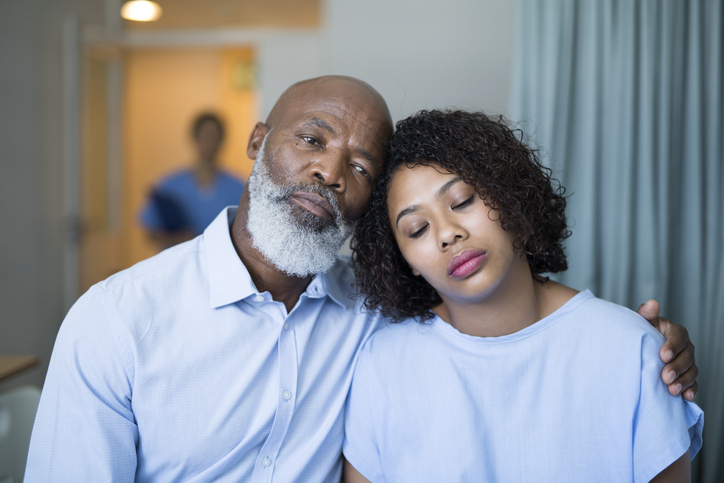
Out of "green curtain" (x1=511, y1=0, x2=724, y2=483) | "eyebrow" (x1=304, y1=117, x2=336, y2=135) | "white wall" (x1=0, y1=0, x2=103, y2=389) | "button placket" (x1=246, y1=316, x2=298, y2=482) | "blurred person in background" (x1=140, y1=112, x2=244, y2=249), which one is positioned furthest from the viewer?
"blurred person in background" (x1=140, y1=112, x2=244, y2=249)

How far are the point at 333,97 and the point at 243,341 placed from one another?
65 centimetres

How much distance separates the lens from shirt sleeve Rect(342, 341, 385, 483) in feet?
4.14

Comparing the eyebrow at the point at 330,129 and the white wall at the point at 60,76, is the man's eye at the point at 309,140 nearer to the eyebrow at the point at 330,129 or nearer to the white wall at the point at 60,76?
the eyebrow at the point at 330,129

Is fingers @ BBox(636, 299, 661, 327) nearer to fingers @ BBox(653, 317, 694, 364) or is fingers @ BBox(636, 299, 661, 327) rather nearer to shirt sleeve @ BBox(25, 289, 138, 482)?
fingers @ BBox(653, 317, 694, 364)

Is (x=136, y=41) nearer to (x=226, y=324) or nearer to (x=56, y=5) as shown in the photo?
(x=56, y=5)

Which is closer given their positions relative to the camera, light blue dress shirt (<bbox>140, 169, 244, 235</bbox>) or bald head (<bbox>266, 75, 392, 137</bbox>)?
bald head (<bbox>266, 75, 392, 137</bbox>)

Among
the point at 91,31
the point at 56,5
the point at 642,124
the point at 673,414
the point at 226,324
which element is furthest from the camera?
the point at 91,31

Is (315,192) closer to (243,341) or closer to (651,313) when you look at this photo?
(243,341)

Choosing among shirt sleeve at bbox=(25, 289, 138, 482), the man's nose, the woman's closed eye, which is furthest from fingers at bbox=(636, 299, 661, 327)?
shirt sleeve at bbox=(25, 289, 138, 482)

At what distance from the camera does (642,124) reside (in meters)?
1.70

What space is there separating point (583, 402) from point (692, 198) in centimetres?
101

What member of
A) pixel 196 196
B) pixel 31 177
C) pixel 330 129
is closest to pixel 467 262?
pixel 330 129

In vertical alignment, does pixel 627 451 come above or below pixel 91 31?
below

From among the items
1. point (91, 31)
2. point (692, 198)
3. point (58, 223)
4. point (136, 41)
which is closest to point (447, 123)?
point (692, 198)
